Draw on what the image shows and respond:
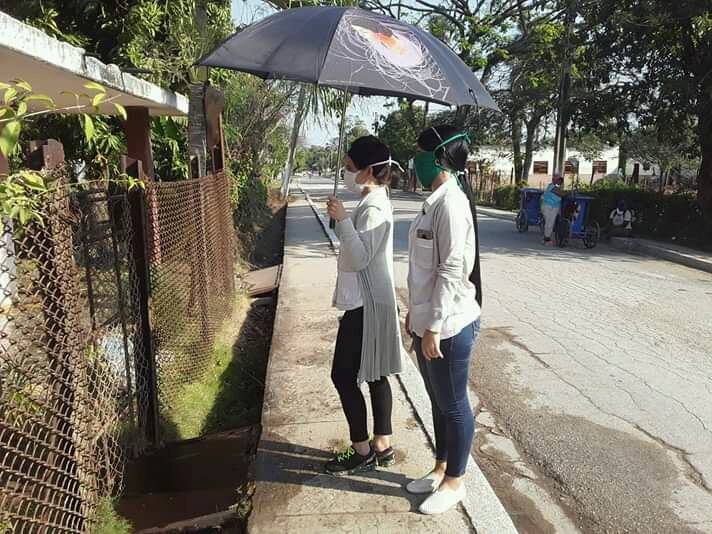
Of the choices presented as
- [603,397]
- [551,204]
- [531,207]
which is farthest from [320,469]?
[531,207]

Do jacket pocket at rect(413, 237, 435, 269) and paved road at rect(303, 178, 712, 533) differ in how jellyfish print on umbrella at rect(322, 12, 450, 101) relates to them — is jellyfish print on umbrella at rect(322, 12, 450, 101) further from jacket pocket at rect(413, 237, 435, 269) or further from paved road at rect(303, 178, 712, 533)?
paved road at rect(303, 178, 712, 533)

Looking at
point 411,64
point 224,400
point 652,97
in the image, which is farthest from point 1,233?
point 652,97

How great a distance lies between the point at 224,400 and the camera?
16.4 ft

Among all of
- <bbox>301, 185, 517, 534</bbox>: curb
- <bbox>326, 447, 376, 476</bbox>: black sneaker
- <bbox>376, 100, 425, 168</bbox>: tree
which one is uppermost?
<bbox>376, 100, 425, 168</bbox>: tree

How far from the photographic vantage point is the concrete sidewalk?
8.98ft

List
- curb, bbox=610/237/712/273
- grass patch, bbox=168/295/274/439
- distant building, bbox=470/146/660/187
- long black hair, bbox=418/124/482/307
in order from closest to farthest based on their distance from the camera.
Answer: long black hair, bbox=418/124/482/307 → grass patch, bbox=168/295/274/439 → curb, bbox=610/237/712/273 → distant building, bbox=470/146/660/187

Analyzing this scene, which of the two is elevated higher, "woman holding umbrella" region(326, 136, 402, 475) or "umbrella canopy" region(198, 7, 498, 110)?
"umbrella canopy" region(198, 7, 498, 110)

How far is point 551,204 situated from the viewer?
1239cm

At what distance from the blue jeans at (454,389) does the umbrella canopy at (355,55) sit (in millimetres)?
1293

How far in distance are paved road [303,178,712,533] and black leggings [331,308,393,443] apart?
96cm

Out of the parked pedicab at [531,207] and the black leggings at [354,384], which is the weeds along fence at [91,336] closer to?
the black leggings at [354,384]

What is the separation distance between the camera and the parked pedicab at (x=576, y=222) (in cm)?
1226

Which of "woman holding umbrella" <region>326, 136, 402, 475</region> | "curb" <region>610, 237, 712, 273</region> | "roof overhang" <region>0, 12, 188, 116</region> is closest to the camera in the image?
"woman holding umbrella" <region>326, 136, 402, 475</region>

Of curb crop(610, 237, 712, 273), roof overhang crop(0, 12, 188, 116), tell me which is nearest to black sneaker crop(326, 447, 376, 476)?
roof overhang crop(0, 12, 188, 116)
